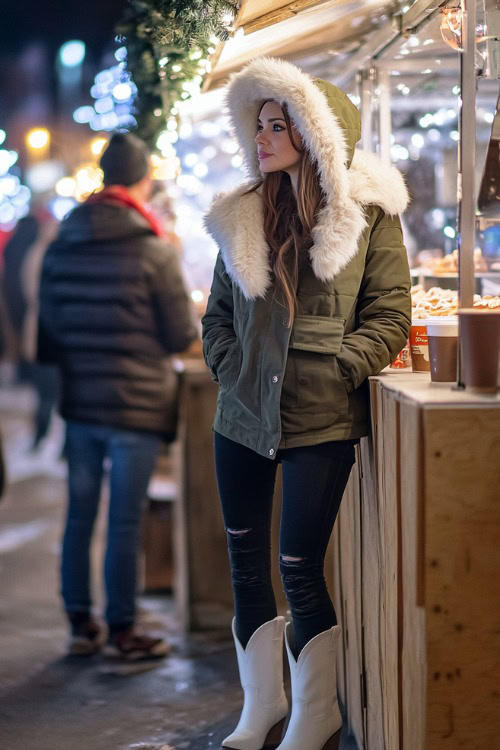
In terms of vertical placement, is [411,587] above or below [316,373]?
below

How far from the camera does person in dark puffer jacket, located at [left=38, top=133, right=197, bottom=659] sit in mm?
3992

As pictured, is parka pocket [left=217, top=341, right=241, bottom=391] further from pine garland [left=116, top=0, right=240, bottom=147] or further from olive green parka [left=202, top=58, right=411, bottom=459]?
pine garland [left=116, top=0, right=240, bottom=147]

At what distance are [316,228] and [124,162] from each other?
5.31ft

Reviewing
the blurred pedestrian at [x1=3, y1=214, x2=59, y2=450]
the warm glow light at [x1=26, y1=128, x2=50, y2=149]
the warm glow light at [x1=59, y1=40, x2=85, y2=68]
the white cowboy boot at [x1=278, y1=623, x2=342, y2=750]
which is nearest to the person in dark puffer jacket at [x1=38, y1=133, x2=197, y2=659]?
the white cowboy boot at [x1=278, y1=623, x2=342, y2=750]

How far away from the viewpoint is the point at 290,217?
2.81 meters

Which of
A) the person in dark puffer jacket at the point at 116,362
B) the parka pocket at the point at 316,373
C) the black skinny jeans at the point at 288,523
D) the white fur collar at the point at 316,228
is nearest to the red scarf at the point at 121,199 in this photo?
the person in dark puffer jacket at the point at 116,362

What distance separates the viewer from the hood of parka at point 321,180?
8.63ft

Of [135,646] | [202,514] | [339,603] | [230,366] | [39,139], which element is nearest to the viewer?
[230,366]

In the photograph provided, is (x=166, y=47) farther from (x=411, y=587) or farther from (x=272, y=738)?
(x=272, y=738)

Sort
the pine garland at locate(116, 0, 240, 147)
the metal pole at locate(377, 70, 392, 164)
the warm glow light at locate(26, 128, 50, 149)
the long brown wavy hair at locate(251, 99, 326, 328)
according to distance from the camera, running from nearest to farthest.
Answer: the long brown wavy hair at locate(251, 99, 326, 328) → the pine garland at locate(116, 0, 240, 147) → the metal pole at locate(377, 70, 392, 164) → the warm glow light at locate(26, 128, 50, 149)

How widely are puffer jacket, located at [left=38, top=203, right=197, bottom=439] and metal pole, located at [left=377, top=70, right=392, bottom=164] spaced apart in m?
0.94

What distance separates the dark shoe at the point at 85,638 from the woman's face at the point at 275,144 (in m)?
2.21

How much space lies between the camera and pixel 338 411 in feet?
8.66

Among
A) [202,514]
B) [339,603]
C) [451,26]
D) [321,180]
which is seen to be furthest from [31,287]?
[321,180]
